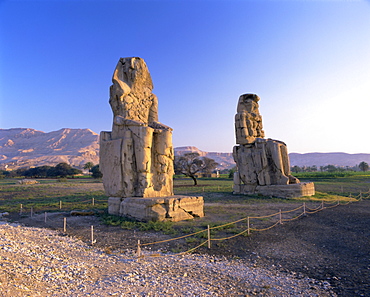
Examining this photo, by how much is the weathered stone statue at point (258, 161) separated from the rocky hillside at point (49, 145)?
4164 inches

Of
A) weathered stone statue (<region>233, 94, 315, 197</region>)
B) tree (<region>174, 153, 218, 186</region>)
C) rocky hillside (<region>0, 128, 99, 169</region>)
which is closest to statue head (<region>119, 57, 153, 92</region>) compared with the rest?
weathered stone statue (<region>233, 94, 315, 197</region>)

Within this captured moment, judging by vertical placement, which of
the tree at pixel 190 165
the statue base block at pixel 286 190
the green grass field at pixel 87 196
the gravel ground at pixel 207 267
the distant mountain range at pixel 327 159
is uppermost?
the distant mountain range at pixel 327 159

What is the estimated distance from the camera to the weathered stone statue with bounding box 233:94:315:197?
565 inches

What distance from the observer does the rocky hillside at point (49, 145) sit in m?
118

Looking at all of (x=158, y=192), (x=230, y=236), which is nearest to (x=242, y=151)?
(x=158, y=192)

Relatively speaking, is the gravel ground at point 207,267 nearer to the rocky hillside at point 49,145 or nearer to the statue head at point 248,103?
the statue head at point 248,103

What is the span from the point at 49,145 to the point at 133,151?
155 metres

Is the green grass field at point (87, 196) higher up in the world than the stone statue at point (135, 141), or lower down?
lower down

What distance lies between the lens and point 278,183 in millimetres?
14562

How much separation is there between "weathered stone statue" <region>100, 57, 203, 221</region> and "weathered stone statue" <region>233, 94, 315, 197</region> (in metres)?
7.14

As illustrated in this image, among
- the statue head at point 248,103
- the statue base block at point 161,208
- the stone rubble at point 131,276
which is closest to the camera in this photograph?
the stone rubble at point 131,276

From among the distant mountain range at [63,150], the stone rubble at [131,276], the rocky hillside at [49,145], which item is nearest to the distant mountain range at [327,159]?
the distant mountain range at [63,150]

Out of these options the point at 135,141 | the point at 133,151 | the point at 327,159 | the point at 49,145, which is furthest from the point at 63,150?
the point at 327,159

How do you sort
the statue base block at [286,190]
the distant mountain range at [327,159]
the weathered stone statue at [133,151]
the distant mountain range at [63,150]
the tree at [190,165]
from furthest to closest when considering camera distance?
1. the distant mountain range at [327,159]
2. the distant mountain range at [63,150]
3. the tree at [190,165]
4. the statue base block at [286,190]
5. the weathered stone statue at [133,151]
